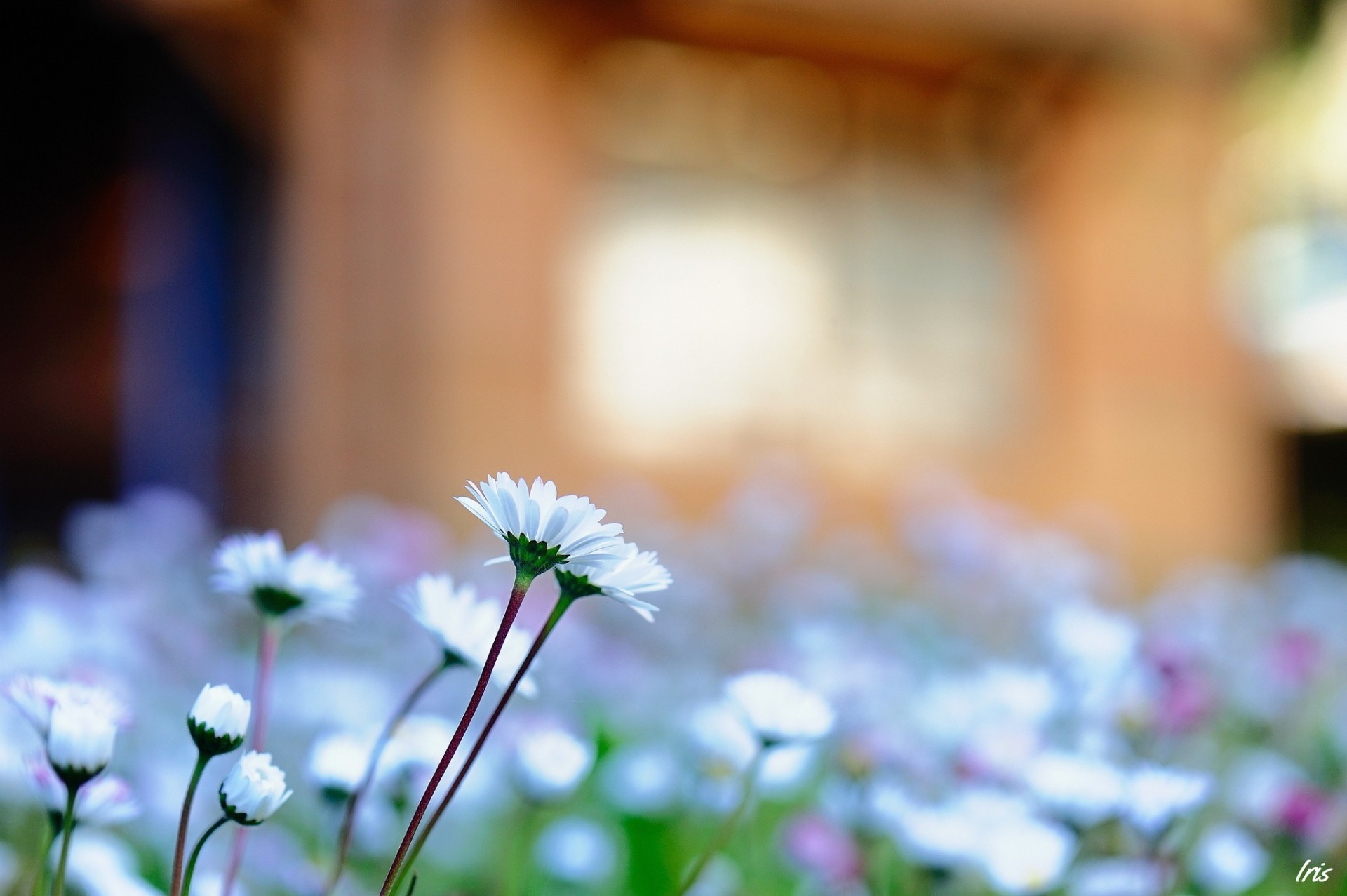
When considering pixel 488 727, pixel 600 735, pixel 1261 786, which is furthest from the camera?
pixel 600 735

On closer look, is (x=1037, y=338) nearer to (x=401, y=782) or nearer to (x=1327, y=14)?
(x=1327, y=14)

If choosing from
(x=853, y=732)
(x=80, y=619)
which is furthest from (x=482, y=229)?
(x=853, y=732)

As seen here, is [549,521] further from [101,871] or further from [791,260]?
[791,260]

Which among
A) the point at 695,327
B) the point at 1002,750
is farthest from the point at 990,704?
the point at 695,327

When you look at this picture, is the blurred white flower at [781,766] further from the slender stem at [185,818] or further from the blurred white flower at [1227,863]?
the slender stem at [185,818]

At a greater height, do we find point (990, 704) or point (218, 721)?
point (990, 704)

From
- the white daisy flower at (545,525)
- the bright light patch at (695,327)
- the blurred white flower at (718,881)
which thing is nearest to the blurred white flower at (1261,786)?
the blurred white flower at (718,881)

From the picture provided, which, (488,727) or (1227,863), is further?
(1227,863)
